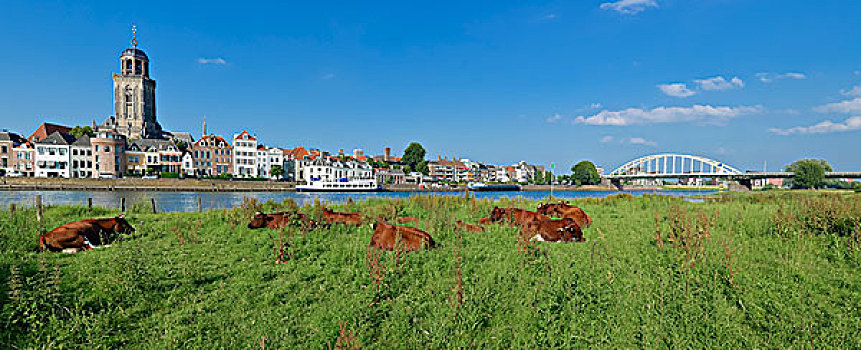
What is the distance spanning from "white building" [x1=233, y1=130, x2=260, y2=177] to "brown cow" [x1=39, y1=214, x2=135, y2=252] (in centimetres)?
9524

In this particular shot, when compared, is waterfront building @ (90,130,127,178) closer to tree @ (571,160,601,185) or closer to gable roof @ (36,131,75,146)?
gable roof @ (36,131,75,146)

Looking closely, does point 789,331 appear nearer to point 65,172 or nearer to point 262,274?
point 262,274

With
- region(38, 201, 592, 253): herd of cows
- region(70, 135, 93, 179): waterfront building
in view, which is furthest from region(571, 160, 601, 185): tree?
region(38, 201, 592, 253): herd of cows

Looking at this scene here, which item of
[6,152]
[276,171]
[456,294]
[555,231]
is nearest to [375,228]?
[555,231]

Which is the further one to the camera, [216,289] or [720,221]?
[720,221]

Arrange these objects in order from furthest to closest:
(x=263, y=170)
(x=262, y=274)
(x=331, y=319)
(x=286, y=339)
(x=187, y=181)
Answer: (x=263, y=170)
(x=187, y=181)
(x=262, y=274)
(x=331, y=319)
(x=286, y=339)

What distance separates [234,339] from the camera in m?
4.41

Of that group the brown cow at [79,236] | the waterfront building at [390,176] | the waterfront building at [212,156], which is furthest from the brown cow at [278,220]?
the waterfront building at [390,176]

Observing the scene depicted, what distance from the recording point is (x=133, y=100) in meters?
125

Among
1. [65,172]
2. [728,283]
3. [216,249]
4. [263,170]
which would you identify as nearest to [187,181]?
[263,170]

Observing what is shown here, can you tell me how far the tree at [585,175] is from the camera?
Result: 466ft

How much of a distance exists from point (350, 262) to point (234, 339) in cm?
245

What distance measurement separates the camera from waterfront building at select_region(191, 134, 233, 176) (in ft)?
313

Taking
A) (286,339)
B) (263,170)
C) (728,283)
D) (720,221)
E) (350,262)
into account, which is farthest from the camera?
(263,170)
